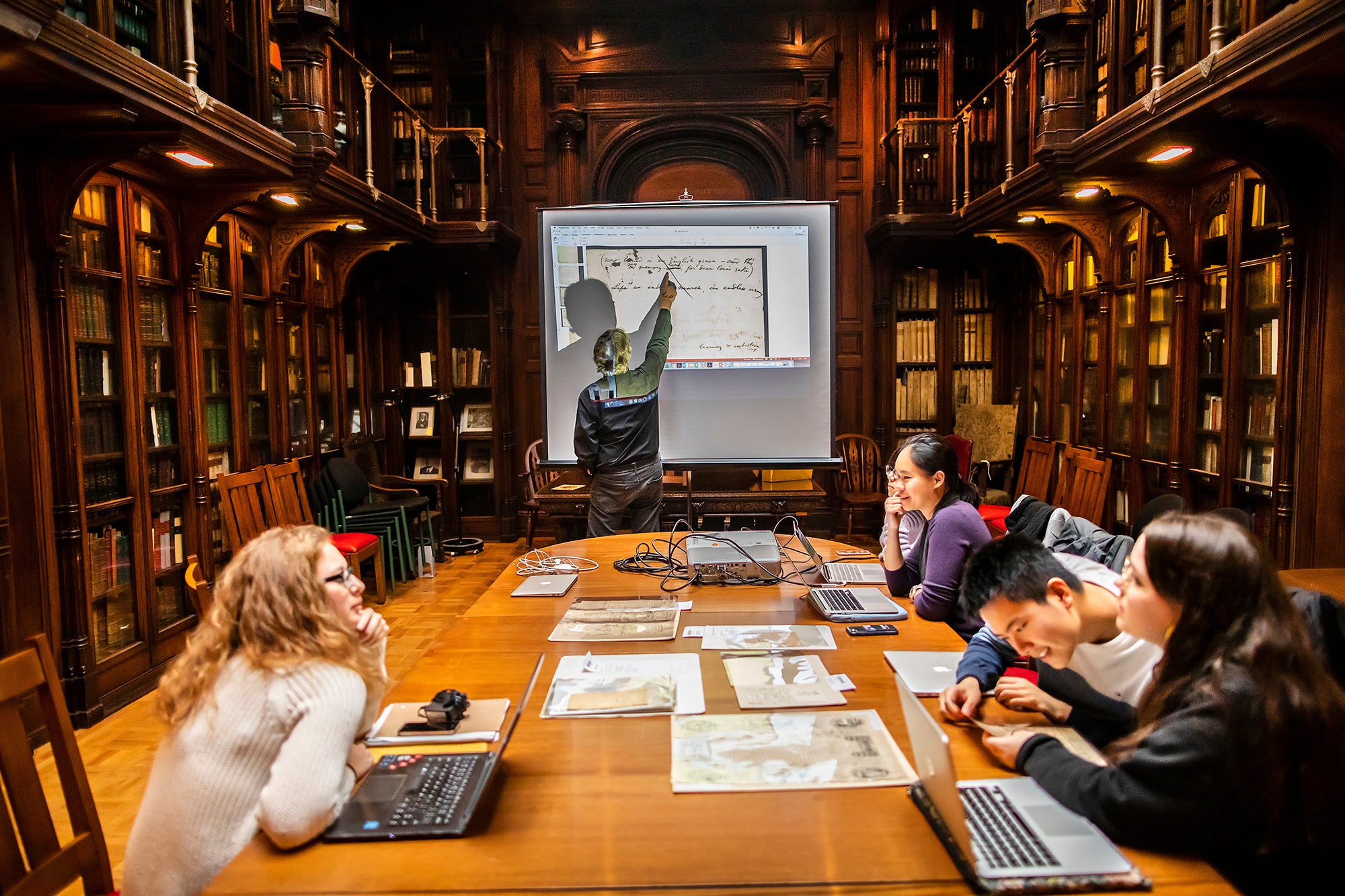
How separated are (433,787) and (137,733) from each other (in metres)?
2.73

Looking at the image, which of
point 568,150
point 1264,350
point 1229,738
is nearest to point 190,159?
point 568,150

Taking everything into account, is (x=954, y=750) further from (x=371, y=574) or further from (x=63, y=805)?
(x=371, y=574)

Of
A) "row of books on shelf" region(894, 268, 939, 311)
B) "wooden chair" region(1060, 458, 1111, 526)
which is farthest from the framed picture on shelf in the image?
"wooden chair" region(1060, 458, 1111, 526)

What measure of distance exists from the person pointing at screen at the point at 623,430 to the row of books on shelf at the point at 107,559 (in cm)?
212

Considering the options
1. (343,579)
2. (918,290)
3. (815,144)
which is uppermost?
(815,144)

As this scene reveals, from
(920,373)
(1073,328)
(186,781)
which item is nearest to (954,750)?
(186,781)

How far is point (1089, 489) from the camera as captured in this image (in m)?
4.52

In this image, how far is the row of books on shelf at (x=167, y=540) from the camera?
413 cm

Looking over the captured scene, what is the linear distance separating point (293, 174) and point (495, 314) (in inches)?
118

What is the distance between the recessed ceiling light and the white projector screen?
150 centimetres

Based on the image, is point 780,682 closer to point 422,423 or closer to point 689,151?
point 422,423

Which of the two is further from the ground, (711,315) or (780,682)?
(711,315)

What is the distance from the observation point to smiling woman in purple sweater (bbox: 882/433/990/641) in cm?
233

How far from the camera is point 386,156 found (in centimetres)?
636
